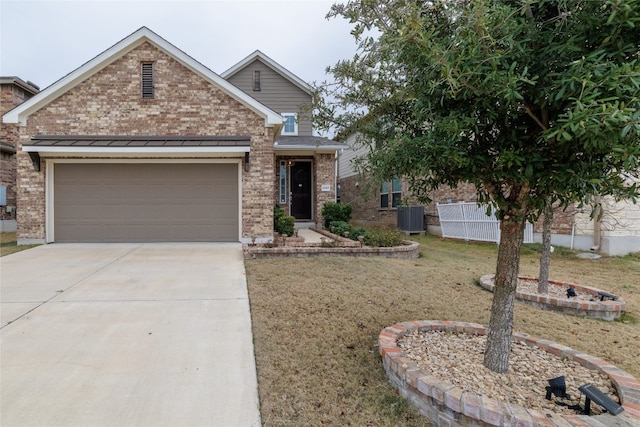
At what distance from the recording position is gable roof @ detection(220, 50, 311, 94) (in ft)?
50.8

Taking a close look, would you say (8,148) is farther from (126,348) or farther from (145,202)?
(126,348)

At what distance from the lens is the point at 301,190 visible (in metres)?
15.9

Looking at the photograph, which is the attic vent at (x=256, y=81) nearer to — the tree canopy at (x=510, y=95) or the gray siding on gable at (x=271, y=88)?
the gray siding on gable at (x=271, y=88)

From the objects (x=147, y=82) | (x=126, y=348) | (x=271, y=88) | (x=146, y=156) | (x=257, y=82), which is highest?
(x=257, y=82)

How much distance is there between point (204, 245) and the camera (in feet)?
32.8

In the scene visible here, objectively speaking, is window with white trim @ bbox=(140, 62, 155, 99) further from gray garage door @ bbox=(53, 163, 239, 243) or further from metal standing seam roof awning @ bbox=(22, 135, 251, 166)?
gray garage door @ bbox=(53, 163, 239, 243)

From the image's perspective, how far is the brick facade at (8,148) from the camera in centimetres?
1337

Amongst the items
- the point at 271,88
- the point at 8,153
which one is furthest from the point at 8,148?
the point at 271,88

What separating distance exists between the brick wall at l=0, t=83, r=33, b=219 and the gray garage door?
5531 millimetres

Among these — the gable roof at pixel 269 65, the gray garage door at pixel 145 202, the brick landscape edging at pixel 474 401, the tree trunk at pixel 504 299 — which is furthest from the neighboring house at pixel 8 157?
the tree trunk at pixel 504 299

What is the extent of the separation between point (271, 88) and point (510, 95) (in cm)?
1525

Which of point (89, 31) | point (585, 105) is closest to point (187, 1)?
point (89, 31)

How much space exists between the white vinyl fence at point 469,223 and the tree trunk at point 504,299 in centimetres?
809

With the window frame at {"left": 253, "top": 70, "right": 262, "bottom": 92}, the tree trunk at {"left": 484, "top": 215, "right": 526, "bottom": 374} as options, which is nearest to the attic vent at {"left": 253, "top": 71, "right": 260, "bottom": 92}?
the window frame at {"left": 253, "top": 70, "right": 262, "bottom": 92}
